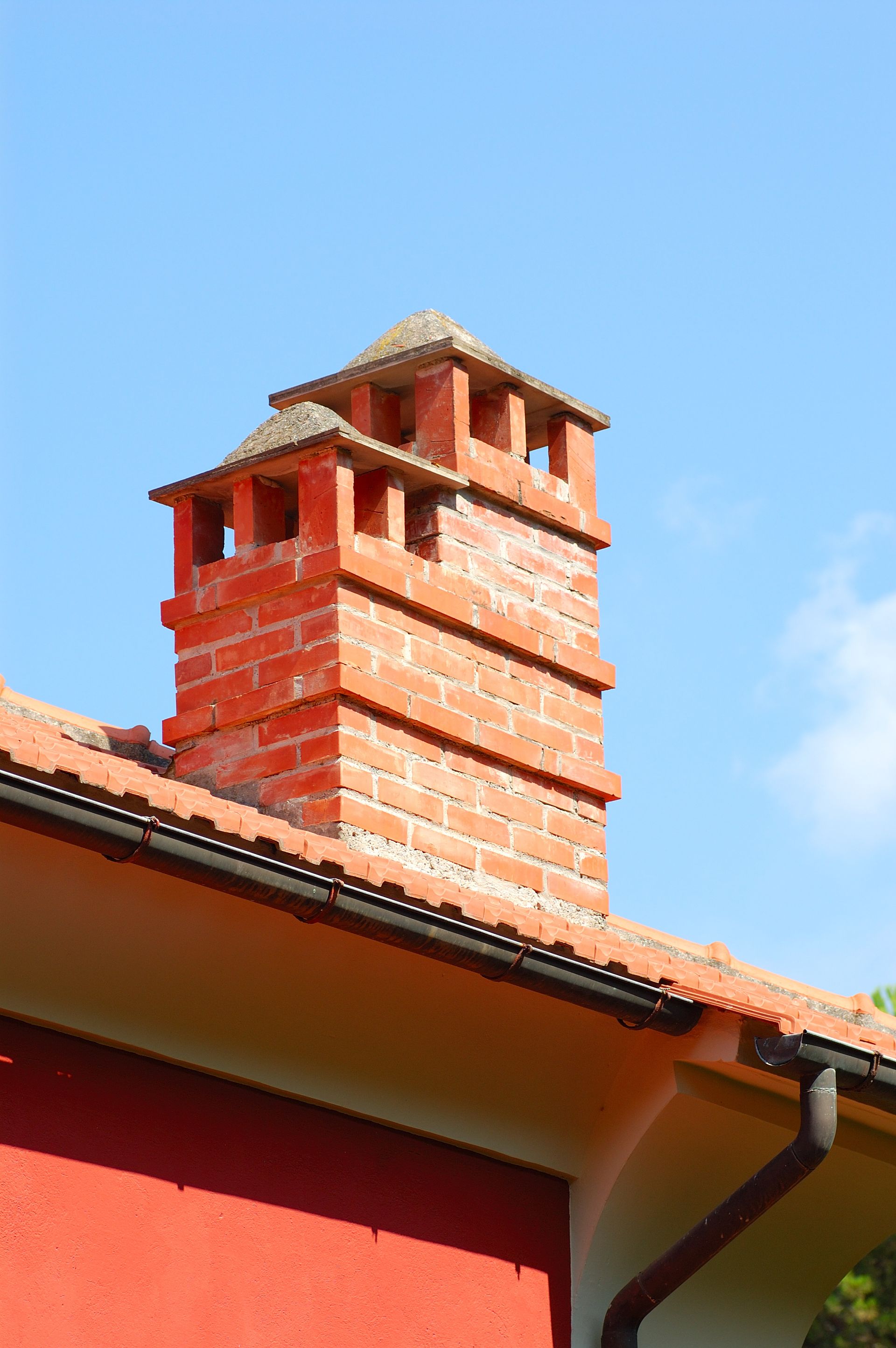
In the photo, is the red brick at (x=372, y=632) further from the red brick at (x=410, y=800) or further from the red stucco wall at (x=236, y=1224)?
the red stucco wall at (x=236, y=1224)

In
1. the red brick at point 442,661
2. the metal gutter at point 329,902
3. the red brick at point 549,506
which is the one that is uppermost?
the red brick at point 549,506

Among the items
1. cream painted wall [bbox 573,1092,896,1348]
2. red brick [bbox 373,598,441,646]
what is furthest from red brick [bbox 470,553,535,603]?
cream painted wall [bbox 573,1092,896,1348]

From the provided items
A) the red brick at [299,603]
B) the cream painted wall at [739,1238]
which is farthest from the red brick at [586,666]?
the cream painted wall at [739,1238]

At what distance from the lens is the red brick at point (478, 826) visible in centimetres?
591

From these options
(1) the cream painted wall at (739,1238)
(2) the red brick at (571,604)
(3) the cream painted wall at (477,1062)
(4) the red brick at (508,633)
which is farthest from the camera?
(2) the red brick at (571,604)

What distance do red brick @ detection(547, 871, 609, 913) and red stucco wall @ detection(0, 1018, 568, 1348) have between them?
1104 millimetres

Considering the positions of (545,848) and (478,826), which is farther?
(545,848)

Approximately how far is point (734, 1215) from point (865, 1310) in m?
15.0

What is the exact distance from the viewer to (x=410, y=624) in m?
6.02

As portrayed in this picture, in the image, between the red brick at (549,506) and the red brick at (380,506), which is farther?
the red brick at (549,506)

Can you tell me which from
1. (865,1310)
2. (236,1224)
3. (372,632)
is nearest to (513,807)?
(372,632)

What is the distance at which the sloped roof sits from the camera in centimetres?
416

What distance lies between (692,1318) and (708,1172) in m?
0.45

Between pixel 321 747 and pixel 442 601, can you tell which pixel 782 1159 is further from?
pixel 442 601
